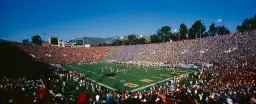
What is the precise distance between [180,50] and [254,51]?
19.9m

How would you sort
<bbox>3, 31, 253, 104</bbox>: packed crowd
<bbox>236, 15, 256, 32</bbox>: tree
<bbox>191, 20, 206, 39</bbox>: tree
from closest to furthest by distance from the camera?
<bbox>3, 31, 253, 104</bbox>: packed crowd → <bbox>236, 15, 256, 32</bbox>: tree → <bbox>191, 20, 206, 39</bbox>: tree

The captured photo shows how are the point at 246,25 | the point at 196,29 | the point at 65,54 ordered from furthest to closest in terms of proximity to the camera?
the point at 196,29
the point at 246,25
the point at 65,54

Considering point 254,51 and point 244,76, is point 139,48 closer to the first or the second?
point 254,51

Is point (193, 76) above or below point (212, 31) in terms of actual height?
below

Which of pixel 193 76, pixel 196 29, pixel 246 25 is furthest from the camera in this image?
pixel 196 29

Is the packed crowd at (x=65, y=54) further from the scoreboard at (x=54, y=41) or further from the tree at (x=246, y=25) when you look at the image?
the tree at (x=246, y=25)

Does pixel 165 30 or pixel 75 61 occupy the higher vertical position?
pixel 165 30

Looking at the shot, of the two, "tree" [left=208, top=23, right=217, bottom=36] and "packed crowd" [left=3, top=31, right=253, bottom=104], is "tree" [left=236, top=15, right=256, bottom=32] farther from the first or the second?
"packed crowd" [left=3, top=31, right=253, bottom=104]

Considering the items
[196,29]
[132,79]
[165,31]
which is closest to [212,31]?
[196,29]

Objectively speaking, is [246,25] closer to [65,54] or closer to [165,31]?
[165,31]

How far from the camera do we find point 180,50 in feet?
159

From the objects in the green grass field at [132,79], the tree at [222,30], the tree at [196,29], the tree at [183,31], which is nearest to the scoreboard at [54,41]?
the green grass field at [132,79]

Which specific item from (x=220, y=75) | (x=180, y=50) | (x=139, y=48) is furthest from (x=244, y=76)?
(x=139, y=48)

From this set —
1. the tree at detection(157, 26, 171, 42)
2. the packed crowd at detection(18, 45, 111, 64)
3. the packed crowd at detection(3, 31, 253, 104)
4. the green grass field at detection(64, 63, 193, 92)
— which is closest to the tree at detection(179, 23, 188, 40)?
the tree at detection(157, 26, 171, 42)
